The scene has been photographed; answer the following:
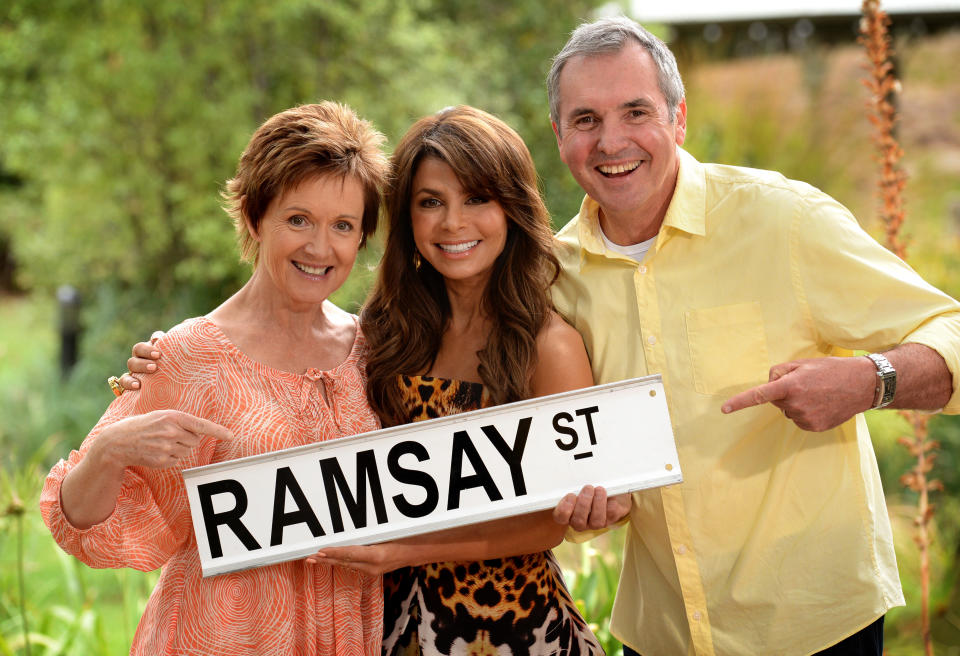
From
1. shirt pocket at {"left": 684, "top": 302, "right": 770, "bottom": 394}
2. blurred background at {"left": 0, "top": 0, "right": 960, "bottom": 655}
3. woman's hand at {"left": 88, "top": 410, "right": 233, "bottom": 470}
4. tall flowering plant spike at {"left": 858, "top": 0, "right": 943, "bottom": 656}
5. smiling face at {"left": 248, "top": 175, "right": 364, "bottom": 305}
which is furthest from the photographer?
blurred background at {"left": 0, "top": 0, "right": 960, "bottom": 655}

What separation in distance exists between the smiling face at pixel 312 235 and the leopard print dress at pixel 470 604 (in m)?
0.36

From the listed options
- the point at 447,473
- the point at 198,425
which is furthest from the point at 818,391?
the point at 198,425

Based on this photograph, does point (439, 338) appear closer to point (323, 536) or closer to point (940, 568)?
point (323, 536)

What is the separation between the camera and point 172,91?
8828mm

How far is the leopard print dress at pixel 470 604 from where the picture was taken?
2.40 metres

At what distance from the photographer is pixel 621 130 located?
2.43 m

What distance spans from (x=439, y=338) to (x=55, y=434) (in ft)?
19.3

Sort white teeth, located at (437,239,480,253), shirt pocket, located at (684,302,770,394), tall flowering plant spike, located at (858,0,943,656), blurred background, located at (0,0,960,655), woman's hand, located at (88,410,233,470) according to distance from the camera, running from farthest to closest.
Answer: blurred background, located at (0,0,960,655) < tall flowering plant spike, located at (858,0,943,656) < white teeth, located at (437,239,480,253) < shirt pocket, located at (684,302,770,394) < woman's hand, located at (88,410,233,470)

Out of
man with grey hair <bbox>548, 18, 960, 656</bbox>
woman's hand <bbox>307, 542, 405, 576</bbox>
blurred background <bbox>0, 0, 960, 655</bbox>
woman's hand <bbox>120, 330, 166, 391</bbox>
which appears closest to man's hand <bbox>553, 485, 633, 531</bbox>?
man with grey hair <bbox>548, 18, 960, 656</bbox>

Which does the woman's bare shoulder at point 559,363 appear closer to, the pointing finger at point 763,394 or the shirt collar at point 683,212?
the shirt collar at point 683,212

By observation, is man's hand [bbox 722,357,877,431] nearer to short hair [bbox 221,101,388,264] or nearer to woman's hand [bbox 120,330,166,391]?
short hair [bbox 221,101,388,264]

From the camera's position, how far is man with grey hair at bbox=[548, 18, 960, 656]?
234 centimetres

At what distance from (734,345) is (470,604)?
0.97 meters

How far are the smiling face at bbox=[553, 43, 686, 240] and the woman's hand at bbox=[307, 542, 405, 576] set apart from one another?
108 centimetres
